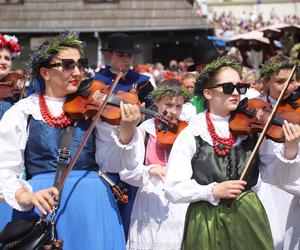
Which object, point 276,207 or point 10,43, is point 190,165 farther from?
point 10,43

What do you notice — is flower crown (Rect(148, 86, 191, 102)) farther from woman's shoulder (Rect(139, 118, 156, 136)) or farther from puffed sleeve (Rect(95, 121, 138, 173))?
puffed sleeve (Rect(95, 121, 138, 173))

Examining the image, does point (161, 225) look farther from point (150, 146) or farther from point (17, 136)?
point (17, 136)

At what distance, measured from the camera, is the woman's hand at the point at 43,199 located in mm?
3004

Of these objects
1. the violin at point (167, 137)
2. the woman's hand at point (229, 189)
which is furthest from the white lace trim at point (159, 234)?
the woman's hand at point (229, 189)

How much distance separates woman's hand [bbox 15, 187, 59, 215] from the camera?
3.00 m

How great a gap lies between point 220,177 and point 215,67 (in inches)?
27.9

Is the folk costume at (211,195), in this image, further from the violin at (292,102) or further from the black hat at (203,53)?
the black hat at (203,53)

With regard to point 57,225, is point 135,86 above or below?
above

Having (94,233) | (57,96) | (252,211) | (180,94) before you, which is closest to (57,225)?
(94,233)

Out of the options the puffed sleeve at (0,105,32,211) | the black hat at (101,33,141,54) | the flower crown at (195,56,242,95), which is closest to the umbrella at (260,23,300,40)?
the black hat at (101,33,141,54)

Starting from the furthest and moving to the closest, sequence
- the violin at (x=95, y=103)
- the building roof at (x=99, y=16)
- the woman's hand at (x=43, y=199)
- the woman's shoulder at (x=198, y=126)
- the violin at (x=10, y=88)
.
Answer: the building roof at (x=99, y=16) < the violin at (x=10, y=88) < the woman's shoulder at (x=198, y=126) < the violin at (x=95, y=103) < the woman's hand at (x=43, y=199)

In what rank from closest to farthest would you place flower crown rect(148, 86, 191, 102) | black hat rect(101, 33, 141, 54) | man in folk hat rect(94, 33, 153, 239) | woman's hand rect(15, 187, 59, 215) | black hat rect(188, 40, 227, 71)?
woman's hand rect(15, 187, 59, 215), flower crown rect(148, 86, 191, 102), black hat rect(188, 40, 227, 71), man in folk hat rect(94, 33, 153, 239), black hat rect(101, 33, 141, 54)

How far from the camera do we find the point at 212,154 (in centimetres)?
347

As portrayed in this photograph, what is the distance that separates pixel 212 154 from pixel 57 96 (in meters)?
1.04
